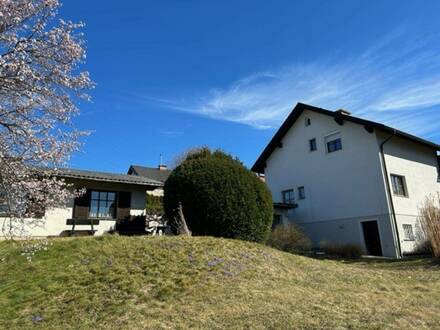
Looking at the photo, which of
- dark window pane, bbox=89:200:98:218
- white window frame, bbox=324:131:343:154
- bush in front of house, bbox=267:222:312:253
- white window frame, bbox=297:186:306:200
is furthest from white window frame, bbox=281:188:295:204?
dark window pane, bbox=89:200:98:218

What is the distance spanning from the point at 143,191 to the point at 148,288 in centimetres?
1230

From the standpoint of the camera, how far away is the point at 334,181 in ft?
72.6

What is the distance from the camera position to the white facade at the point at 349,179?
1988 centimetres

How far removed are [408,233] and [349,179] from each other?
4203 millimetres

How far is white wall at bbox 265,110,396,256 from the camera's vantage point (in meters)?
20.1

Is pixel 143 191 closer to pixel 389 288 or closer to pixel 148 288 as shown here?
pixel 148 288

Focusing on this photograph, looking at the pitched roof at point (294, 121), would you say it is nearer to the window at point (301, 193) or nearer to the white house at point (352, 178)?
the white house at point (352, 178)

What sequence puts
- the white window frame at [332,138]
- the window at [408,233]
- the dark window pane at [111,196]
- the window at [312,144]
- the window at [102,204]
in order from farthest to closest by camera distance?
the window at [312,144], the white window frame at [332,138], the window at [408,233], the dark window pane at [111,196], the window at [102,204]

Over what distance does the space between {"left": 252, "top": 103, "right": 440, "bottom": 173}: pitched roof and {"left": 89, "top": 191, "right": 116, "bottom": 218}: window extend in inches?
480

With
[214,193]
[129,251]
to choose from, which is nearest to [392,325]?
[129,251]

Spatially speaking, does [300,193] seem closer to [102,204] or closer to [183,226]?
[102,204]

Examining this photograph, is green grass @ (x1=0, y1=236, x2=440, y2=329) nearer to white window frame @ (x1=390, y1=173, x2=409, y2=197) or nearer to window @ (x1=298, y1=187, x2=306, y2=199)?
white window frame @ (x1=390, y1=173, x2=409, y2=197)

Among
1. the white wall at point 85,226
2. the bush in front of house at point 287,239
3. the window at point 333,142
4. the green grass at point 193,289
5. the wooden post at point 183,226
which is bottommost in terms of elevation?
the green grass at point 193,289

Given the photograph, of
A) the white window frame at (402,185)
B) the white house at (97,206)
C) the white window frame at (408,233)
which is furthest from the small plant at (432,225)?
the white house at (97,206)
